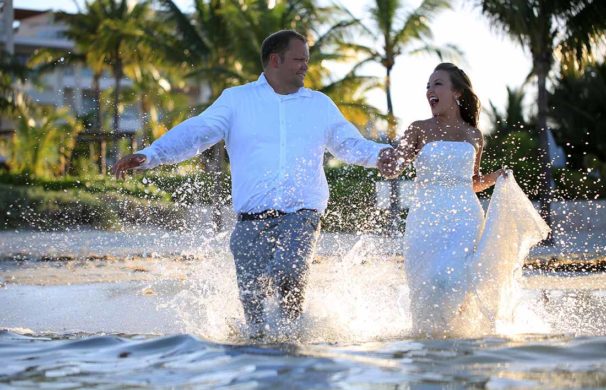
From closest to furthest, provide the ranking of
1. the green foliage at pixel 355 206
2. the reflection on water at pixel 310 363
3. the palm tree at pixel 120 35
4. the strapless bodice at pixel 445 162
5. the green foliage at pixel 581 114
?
the reflection on water at pixel 310 363 < the strapless bodice at pixel 445 162 < the green foliage at pixel 355 206 < the green foliage at pixel 581 114 < the palm tree at pixel 120 35

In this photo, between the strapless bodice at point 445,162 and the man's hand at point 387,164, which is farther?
the strapless bodice at point 445,162

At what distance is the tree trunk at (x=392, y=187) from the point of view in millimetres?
29661

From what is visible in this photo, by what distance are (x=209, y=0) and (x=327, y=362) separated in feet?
114

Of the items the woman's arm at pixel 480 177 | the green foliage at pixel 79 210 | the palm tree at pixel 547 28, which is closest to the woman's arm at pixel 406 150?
the woman's arm at pixel 480 177

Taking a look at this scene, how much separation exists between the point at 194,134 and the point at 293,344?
154 cm

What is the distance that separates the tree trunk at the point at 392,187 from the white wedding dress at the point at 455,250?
1912 cm

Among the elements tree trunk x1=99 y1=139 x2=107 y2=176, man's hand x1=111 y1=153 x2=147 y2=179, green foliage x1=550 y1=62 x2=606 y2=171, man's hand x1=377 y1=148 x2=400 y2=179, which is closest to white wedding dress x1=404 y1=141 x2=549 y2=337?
man's hand x1=377 y1=148 x2=400 y2=179

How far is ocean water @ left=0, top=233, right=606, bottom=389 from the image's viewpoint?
5.09 meters

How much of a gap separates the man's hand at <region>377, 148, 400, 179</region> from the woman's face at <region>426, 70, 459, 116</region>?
668mm

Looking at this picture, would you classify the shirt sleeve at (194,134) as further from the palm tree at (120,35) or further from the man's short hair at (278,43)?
the palm tree at (120,35)

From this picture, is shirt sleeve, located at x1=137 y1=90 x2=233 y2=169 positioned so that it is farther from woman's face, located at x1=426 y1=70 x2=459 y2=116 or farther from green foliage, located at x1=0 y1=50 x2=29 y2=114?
green foliage, located at x1=0 y1=50 x2=29 y2=114

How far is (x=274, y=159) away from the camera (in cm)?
674

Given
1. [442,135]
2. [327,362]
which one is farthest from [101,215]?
[327,362]

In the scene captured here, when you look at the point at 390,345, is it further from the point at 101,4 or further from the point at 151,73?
the point at 151,73
